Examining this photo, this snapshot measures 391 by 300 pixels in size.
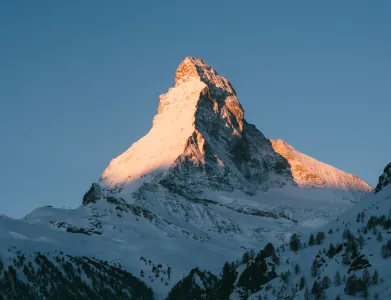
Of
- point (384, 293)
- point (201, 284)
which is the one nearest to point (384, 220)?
point (384, 293)

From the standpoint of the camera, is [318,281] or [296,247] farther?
[296,247]

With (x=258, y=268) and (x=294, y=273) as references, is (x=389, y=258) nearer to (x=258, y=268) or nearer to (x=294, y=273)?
(x=294, y=273)

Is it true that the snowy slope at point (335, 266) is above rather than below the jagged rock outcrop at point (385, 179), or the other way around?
below

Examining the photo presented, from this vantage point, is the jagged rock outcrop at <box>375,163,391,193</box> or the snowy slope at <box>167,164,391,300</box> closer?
the snowy slope at <box>167,164,391,300</box>

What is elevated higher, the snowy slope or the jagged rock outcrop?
the jagged rock outcrop

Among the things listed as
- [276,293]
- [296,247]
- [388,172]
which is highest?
[388,172]

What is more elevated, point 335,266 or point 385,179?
point 385,179

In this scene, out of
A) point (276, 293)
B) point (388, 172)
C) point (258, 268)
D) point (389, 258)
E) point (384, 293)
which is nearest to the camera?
point (384, 293)

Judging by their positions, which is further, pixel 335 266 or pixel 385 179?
pixel 385 179

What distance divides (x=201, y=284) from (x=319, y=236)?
81.4 meters

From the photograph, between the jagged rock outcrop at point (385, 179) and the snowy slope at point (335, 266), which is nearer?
the snowy slope at point (335, 266)

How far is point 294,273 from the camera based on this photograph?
330 ft

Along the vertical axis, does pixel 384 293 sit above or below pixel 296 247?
below

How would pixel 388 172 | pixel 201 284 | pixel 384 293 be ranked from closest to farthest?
1. pixel 384 293
2. pixel 388 172
3. pixel 201 284
